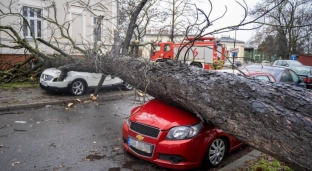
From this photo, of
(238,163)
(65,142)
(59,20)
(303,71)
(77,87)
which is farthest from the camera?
(59,20)

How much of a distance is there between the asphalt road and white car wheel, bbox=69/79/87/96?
6.24 ft

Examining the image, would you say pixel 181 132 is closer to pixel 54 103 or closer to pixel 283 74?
pixel 283 74

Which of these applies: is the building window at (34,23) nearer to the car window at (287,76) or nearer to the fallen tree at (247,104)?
the fallen tree at (247,104)

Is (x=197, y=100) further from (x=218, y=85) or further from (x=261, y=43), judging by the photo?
(x=261, y=43)

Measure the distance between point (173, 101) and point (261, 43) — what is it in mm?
55963

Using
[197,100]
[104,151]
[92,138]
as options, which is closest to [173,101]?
[197,100]

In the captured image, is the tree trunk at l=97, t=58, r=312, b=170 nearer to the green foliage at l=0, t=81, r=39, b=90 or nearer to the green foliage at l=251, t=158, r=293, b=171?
the green foliage at l=251, t=158, r=293, b=171

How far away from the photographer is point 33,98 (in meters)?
8.51

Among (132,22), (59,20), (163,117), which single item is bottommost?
(163,117)

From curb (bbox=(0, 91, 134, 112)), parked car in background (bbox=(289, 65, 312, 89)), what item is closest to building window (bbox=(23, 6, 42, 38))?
curb (bbox=(0, 91, 134, 112))

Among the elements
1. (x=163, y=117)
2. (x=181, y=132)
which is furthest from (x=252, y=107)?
(x=163, y=117)

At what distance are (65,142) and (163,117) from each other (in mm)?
2198

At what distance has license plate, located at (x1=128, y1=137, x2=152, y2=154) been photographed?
3.54 m

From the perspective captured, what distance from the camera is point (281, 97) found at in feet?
8.45
